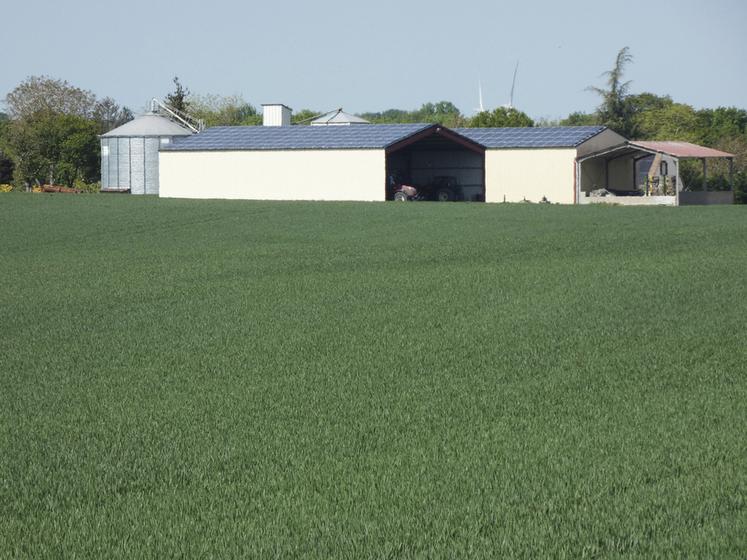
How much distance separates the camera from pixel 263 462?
7.25 metres

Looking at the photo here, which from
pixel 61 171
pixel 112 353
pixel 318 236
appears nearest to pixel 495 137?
pixel 318 236

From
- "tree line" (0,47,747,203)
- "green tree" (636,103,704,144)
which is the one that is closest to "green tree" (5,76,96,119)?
"tree line" (0,47,747,203)

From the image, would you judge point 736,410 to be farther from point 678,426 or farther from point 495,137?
point 495,137

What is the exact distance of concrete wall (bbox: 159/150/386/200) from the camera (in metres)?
46.4

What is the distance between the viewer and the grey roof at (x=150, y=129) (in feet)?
188

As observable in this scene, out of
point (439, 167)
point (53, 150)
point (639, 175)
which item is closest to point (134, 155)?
point (53, 150)

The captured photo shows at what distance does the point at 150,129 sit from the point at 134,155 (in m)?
1.66

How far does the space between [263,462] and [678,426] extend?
308 cm

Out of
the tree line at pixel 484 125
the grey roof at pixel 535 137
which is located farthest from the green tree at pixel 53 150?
the grey roof at pixel 535 137

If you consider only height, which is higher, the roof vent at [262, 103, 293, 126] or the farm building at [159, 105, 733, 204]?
the roof vent at [262, 103, 293, 126]

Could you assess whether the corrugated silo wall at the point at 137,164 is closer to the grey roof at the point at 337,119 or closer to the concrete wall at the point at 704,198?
the grey roof at the point at 337,119

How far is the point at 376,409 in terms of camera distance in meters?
8.69

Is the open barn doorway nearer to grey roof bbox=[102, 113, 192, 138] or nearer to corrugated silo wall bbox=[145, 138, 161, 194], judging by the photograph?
grey roof bbox=[102, 113, 192, 138]

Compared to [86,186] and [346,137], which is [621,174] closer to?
[346,137]
